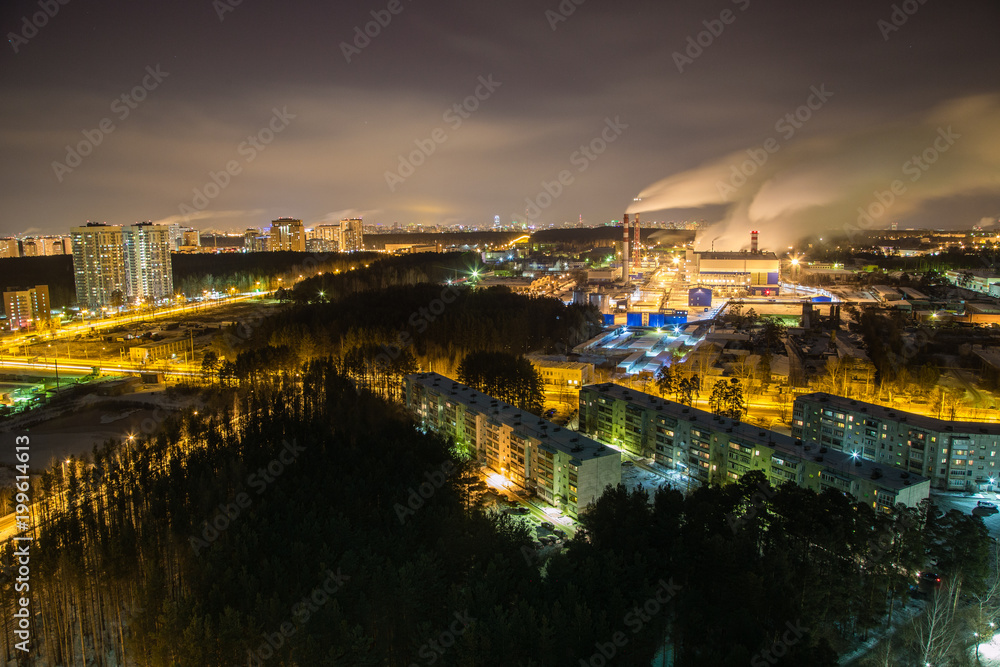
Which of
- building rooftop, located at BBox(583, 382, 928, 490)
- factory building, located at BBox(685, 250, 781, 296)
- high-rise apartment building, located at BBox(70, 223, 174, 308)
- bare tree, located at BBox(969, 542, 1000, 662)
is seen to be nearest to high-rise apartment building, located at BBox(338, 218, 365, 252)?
high-rise apartment building, located at BBox(70, 223, 174, 308)

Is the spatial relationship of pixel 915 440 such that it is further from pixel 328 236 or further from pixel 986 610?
pixel 328 236

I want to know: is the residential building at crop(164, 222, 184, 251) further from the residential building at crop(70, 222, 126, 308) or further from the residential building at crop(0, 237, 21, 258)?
the residential building at crop(70, 222, 126, 308)

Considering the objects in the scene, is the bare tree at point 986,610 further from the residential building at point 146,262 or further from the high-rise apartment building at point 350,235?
the high-rise apartment building at point 350,235

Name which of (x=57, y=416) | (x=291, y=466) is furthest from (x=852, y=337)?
(x=57, y=416)

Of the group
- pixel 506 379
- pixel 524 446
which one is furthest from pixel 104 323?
pixel 524 446

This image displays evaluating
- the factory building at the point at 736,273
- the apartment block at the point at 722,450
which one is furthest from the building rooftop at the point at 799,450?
the factory building at the point at 736,273

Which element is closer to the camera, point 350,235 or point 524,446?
point 524,446
